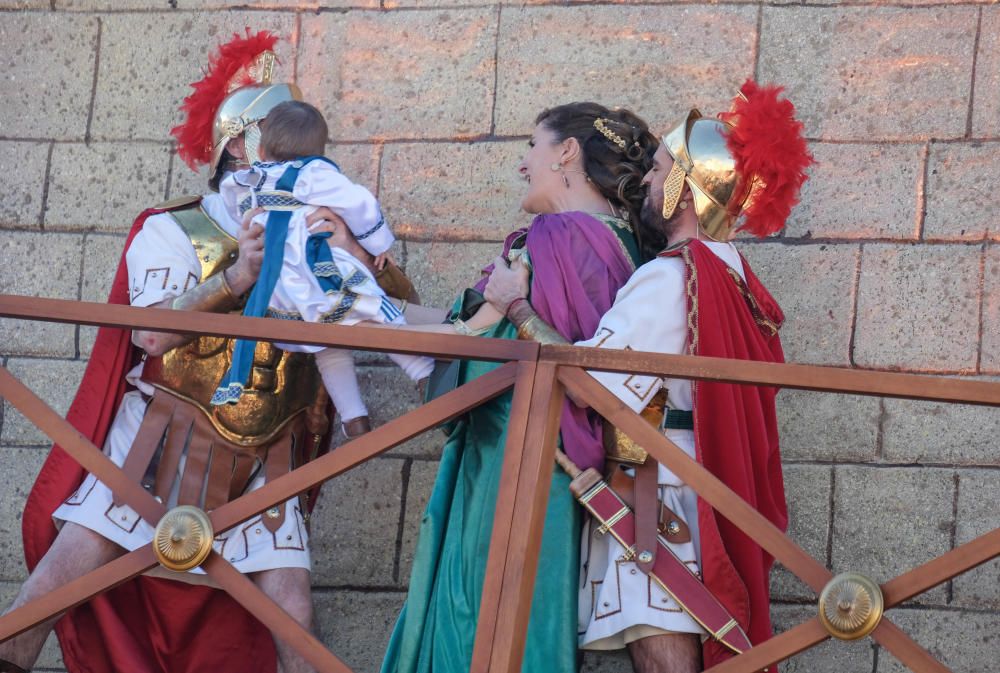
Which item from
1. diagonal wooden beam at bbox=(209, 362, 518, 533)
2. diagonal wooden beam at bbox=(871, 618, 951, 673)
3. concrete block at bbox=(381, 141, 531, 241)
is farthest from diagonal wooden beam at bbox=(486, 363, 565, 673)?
concrete block at bbox=(381, 141, 531, 241)

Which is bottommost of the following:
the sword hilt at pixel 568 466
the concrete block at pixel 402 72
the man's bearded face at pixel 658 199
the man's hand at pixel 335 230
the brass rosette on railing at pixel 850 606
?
the brass rosette on railing at pixel 850 606

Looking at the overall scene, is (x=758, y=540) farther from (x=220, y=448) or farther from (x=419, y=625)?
(x=220, y=448)

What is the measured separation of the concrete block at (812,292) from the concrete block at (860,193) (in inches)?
2.4

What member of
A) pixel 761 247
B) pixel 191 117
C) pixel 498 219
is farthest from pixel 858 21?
pixel 191 117

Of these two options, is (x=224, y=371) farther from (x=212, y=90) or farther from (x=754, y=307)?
(x=754, y=307)

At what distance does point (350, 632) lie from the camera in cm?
448

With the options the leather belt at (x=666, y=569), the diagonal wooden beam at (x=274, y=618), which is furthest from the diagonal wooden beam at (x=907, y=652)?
the diagonal wooden beam at (x=274, y=618)

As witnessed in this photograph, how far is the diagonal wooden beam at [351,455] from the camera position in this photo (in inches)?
120

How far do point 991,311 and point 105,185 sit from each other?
2519 millimetres

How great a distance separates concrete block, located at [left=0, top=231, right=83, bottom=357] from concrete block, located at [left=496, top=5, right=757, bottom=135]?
1.31 meters

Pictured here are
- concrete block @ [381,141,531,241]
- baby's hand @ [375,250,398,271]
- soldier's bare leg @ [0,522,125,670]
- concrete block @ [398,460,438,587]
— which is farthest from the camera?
concrete block @ [381,141,531,241]

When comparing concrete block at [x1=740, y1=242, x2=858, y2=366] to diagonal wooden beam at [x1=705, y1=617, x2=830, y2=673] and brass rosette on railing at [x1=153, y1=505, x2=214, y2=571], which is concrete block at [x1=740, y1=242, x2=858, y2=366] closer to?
diagonal wooden beam at [x1=705, y1=617, x2=830, y2=673]

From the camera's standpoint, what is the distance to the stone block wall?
4.35m

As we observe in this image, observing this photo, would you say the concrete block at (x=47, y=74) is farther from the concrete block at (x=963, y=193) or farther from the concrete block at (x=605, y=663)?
the concrete block at (x=963, y=193)
